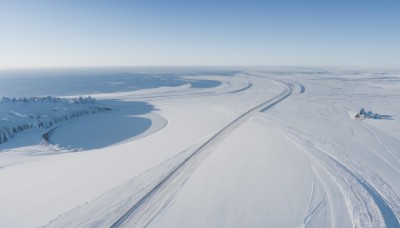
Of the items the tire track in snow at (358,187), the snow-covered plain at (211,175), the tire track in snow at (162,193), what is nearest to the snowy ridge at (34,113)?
the snow-covered plain at (211,175)

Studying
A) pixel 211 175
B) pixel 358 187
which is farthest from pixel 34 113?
pixel 358 187

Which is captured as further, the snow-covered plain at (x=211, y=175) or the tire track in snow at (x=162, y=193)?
the snow-covered plain at (x=211, y=175)

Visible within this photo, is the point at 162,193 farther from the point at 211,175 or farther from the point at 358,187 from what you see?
the point at 358,187

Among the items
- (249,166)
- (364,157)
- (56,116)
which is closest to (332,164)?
(364,157)

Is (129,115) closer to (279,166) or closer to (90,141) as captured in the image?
(90,141)

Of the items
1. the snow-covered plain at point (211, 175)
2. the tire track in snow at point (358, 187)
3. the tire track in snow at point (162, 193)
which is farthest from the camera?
the snow-covered plain at point (211, 175)

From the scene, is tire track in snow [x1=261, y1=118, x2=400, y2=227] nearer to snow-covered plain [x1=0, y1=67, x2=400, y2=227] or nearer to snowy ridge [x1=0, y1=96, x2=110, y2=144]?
snow-covered plain [x1=0, y1=67, x2=400, y2=227]

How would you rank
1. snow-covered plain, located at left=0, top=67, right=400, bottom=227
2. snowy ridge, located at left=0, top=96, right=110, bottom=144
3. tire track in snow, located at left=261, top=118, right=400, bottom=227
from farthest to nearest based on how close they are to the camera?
snowy ridge, located at left=0, top=96, right=110, bottom=144, snow-covered plain, located at left=0, top=67, right=400, bottom=227, tire track in snow, located at left=261, top=118, right=400, bottom=227

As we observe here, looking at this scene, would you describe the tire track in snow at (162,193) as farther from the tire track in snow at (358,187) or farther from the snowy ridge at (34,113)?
the snowy ridge at (34,113)

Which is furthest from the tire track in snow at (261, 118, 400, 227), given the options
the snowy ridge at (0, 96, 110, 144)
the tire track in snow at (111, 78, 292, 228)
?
the snowy ridge at (0, 96, 110, 144)
